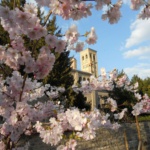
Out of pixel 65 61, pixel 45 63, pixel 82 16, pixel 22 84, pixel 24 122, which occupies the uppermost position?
pixel 65 61

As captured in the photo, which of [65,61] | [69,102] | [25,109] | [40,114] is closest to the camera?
[25,109]

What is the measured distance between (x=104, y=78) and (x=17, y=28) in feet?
18.3

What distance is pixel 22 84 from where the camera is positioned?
9.22 feet

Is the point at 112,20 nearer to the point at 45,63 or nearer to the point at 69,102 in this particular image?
the point at 45,63

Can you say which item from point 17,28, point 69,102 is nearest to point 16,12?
point 17,28

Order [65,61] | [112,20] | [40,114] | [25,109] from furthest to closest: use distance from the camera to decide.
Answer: [65,61] < [112,20] < [40,114] < [25,109]

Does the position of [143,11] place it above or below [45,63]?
above

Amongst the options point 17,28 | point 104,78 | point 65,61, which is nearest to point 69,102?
point 65,61

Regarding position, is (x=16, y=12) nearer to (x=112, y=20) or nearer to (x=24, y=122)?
(x=24, y=122)

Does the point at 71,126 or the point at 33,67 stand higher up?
the point at 33,67

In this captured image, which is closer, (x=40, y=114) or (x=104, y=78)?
(x=40, y=114)

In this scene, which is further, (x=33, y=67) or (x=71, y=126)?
(x=33, y=67)

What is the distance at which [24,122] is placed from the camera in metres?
2.74

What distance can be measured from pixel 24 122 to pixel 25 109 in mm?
151
